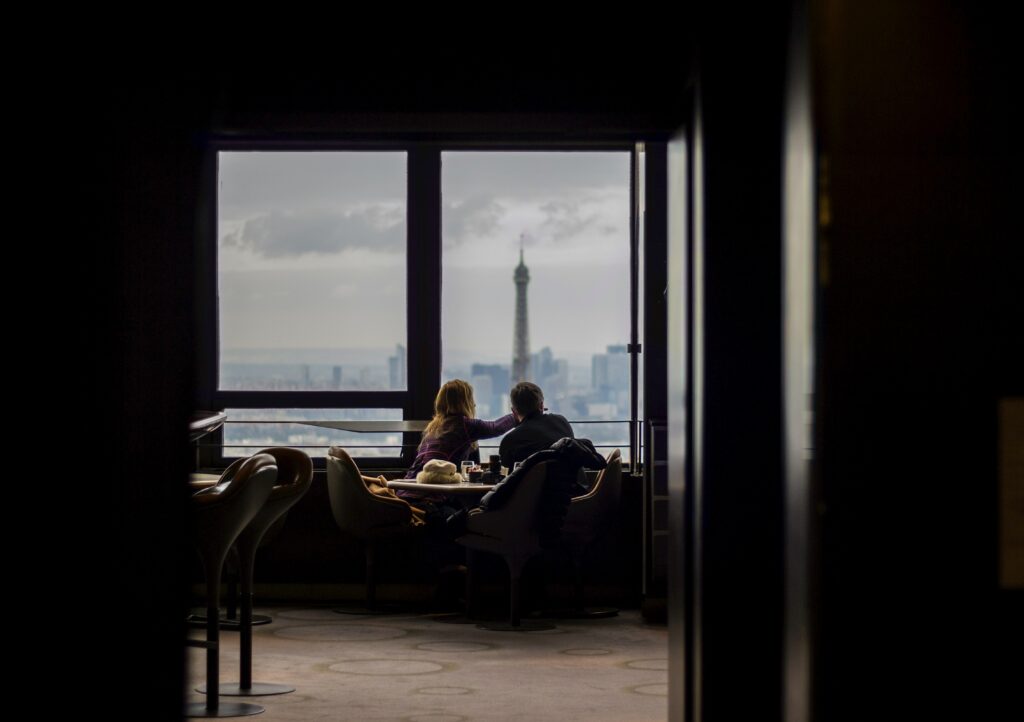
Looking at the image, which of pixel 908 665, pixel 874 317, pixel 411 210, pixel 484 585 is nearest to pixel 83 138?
pixel 874 317

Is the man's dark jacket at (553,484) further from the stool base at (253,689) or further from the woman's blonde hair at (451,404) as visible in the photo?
the stool base at (253,689)

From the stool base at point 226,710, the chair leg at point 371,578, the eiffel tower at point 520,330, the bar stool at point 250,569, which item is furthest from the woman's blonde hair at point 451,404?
the stool base at point 226,710

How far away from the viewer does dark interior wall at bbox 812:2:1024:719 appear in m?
2.60

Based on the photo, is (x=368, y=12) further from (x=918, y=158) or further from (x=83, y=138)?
(x=918, y=158)

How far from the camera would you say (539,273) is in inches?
368

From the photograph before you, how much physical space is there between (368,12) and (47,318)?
1099 millimetres

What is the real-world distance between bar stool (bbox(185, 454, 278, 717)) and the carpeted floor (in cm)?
22

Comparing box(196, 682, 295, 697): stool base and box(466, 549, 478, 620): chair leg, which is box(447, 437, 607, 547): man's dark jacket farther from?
box(196, 682, 295, 697): stool base

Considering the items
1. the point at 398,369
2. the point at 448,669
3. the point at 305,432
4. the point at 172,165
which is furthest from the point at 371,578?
the point at 172,165

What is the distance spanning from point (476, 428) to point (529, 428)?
1.49 feet

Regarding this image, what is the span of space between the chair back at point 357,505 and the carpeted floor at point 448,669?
1.74 ft

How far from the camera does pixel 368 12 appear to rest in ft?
10.3

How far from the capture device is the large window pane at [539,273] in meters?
9.02

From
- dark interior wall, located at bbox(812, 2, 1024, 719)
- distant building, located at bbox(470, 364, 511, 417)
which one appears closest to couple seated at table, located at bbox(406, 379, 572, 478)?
distant building, located at bbox(470, 364, 511, 417)
